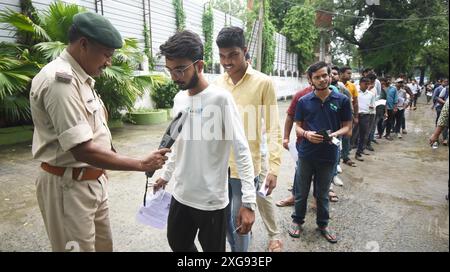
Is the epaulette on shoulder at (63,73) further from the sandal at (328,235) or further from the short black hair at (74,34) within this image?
the sandal at (328,235)

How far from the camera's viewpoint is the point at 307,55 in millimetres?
23719

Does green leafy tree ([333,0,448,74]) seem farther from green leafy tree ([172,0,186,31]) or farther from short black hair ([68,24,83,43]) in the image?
short black hair ([68,24,83,43])

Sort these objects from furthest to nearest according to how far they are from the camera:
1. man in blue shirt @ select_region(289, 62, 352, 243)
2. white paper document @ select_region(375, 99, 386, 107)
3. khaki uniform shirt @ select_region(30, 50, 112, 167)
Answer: white paper document @ select_region(375, 99, 386, 107)
man in blue shirt @ select_region(289, 62, 352, 243)
khaki uniform shirt @ select_region(30, 50, 112, 167)

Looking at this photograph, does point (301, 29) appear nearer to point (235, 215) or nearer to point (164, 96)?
point (164, 96)

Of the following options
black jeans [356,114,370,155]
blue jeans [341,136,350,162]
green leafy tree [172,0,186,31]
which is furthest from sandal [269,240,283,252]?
green leafy tree [172,0,186,31]

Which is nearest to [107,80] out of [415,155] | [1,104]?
[1,104]

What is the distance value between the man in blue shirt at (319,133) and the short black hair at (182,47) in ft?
5.16

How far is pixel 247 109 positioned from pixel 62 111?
1.29m

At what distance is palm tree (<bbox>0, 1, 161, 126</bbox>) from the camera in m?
5.41

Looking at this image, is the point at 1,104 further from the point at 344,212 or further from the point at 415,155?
the point at 415,155

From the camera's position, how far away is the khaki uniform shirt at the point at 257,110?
7.37ft

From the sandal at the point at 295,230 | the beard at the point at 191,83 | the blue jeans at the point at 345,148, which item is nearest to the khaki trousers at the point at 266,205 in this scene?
the sandal at the point at 295,230

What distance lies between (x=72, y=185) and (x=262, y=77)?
4.88ft

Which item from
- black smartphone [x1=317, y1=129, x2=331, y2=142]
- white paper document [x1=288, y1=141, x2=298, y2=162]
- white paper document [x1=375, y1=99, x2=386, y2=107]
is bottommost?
white paper document [x1=288, y1=141, x2=298, y2=162]
